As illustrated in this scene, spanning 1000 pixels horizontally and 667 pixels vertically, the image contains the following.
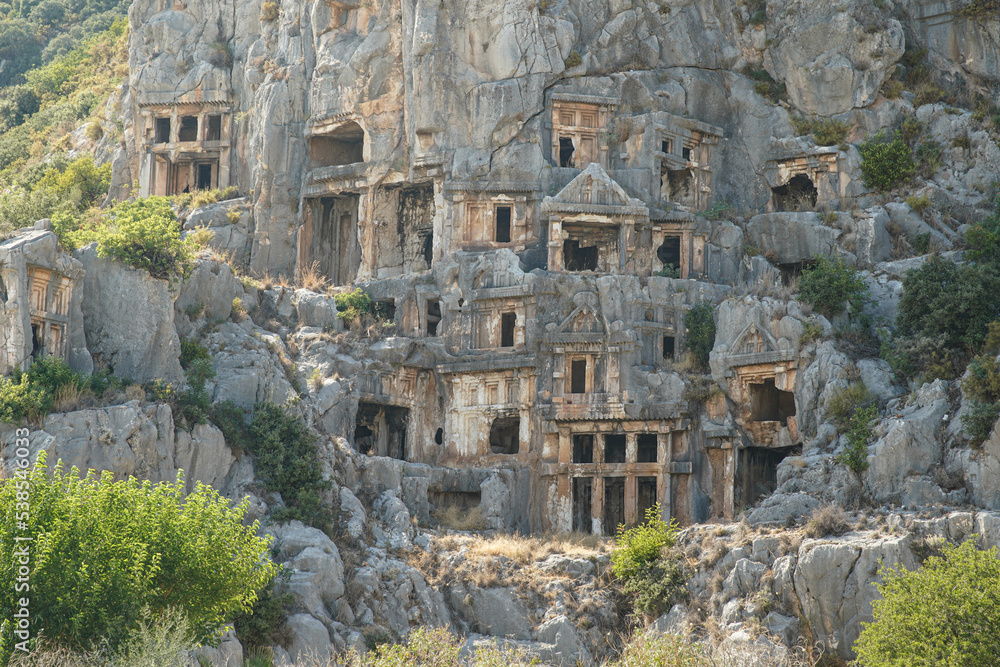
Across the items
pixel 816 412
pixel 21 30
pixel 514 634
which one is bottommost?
pixel 514 634

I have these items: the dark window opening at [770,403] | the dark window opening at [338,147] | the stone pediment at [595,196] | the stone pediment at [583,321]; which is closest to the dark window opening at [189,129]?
the dark window opening at [338,147]

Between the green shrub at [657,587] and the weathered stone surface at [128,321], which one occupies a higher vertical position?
the weathered stone surface at [128,321]

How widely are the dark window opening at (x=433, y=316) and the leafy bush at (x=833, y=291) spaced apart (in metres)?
15.2

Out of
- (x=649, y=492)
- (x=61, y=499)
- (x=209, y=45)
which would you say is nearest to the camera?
(x=61, y=499)

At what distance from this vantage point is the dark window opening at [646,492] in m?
50.5

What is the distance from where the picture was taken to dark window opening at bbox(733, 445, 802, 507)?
47969 mm

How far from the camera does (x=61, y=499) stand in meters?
27.1

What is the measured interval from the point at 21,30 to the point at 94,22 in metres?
4.98

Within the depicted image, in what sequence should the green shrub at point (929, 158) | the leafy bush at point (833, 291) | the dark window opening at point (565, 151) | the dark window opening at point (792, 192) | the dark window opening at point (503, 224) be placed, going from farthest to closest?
the dark window opening at point (792, 192) < the dark window opening at point (565, 151) < the dark window opening at point (503, 224) < the green shrub at point (929, 158) < the leafy bush at point (833, 291)

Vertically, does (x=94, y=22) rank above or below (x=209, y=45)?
above

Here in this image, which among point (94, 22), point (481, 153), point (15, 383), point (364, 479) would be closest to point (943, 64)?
point (481, 153)

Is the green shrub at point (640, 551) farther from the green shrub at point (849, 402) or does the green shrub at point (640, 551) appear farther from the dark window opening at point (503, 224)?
the dark window opening at point (503, 224)

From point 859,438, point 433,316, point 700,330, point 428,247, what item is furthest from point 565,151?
point 859,438

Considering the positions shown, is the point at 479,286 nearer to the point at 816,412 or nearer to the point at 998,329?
the point at 816,412
